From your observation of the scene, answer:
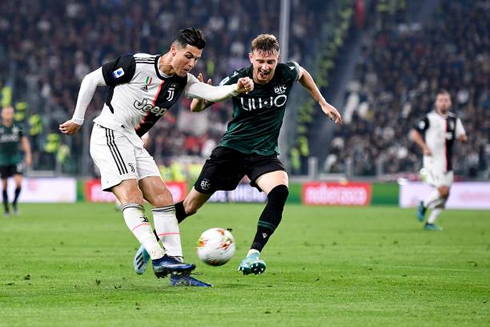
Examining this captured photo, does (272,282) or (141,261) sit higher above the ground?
(141,261)

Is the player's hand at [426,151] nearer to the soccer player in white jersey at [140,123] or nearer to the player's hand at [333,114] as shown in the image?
the player's hand at [333,114]

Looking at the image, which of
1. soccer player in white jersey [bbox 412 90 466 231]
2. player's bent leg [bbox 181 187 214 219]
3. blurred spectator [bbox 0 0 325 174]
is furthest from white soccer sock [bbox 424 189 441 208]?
blurred spectator [bbox 0 0 325 174]

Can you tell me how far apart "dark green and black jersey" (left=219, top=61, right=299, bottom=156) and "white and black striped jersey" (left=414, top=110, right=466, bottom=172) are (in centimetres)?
987

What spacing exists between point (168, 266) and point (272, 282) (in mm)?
1316

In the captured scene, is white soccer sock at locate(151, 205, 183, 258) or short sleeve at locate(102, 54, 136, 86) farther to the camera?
white soccer sock at locate(151, 205, 183, 258)

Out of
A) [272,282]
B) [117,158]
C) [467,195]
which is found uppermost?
[117,158]

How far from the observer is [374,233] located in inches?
722

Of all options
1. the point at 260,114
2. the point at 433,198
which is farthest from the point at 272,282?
the point at 433,198

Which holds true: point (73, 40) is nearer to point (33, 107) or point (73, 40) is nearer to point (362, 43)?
point (33, 107)

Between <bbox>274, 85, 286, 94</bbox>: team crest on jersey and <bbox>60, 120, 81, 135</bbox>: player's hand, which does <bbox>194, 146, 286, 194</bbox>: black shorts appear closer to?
<bbox>274, 85, 286, 94</bbox>: team crest on jersey

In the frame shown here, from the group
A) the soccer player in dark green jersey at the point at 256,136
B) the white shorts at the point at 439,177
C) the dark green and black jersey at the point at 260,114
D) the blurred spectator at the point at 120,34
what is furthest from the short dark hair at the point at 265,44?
the blurred spectator at the point at 120,34

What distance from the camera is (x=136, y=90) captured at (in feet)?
30.4

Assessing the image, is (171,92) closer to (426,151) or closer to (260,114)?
(260,114)

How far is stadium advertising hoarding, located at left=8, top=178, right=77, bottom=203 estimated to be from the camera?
106ft
